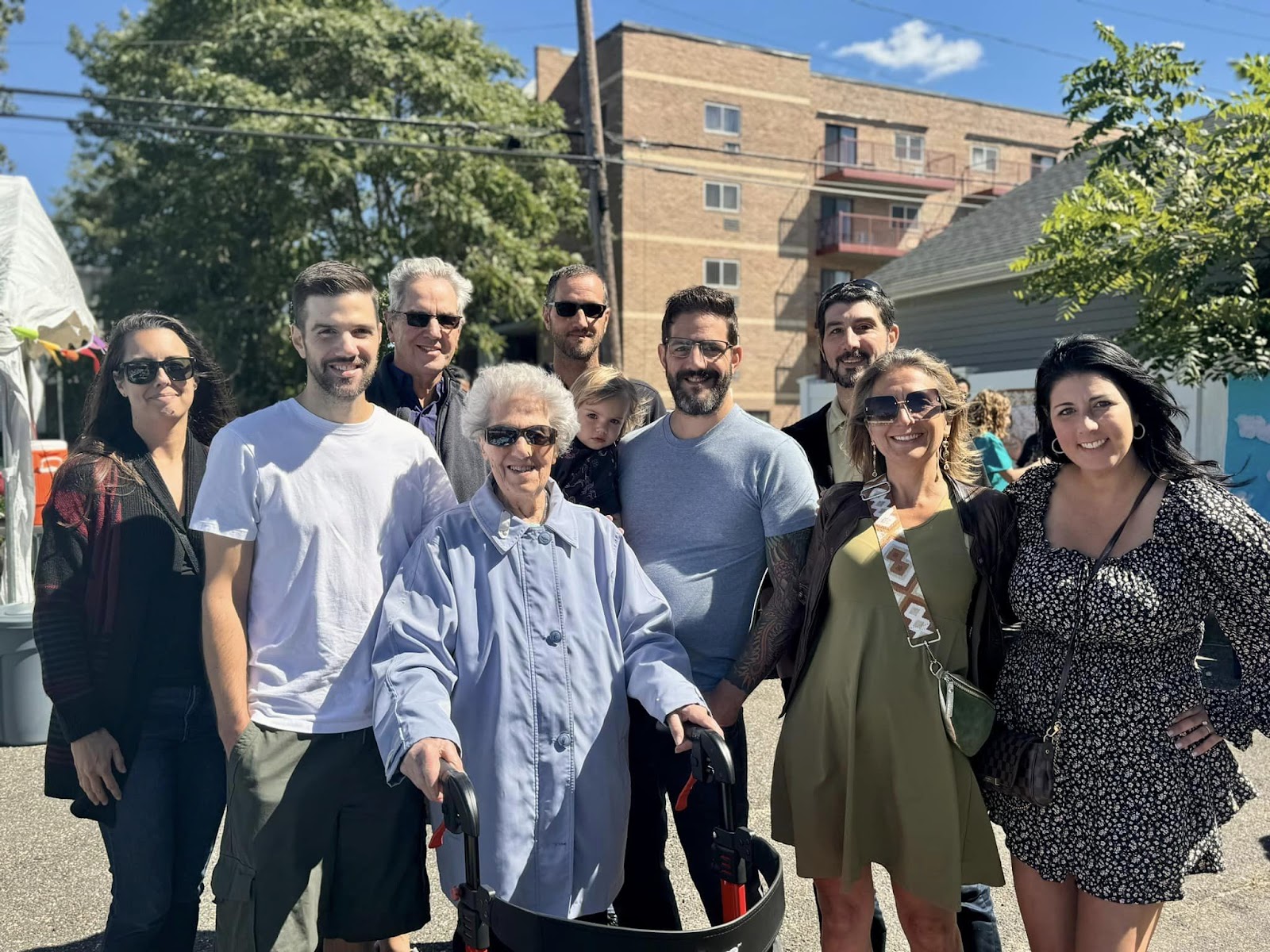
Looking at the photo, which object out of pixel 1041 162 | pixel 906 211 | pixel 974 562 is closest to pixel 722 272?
pixel 906 211

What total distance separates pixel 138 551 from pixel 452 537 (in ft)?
3.24

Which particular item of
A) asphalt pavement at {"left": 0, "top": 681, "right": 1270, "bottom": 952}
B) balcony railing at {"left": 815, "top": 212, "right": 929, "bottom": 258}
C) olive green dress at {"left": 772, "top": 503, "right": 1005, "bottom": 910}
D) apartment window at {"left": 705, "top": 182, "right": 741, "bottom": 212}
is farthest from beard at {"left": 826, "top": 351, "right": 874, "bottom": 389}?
balcony railing at {"left": 815, "top": 212, "right": 929, "bottom": 258}

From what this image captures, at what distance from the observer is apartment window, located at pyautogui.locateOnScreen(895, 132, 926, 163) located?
123ft

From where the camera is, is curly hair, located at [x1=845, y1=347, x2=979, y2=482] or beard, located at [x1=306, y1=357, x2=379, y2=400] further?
curly hair, located at [x1=845, y1=347, x2=979, y2=482]

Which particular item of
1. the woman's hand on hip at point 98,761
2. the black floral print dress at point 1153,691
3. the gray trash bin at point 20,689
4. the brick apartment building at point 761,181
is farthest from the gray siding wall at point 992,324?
the woman's hand on hip at point 98,761

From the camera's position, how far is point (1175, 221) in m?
7.70

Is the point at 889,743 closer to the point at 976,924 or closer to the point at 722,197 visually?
the point at 976,924

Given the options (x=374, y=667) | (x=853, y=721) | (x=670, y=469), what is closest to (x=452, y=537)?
(x=374, y=667)

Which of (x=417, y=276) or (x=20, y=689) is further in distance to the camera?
(x=20, y=689)

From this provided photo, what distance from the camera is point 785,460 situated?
2.83 metres

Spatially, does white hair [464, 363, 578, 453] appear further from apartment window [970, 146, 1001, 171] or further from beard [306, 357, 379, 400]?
apartment window [970, 146, 1001, 171]

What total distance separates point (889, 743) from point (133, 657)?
2096mm

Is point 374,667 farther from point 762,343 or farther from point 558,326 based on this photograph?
point 762,343

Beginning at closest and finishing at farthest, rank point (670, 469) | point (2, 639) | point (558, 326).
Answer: point (670, 469)
point (558, 326)
point (2, 639)
